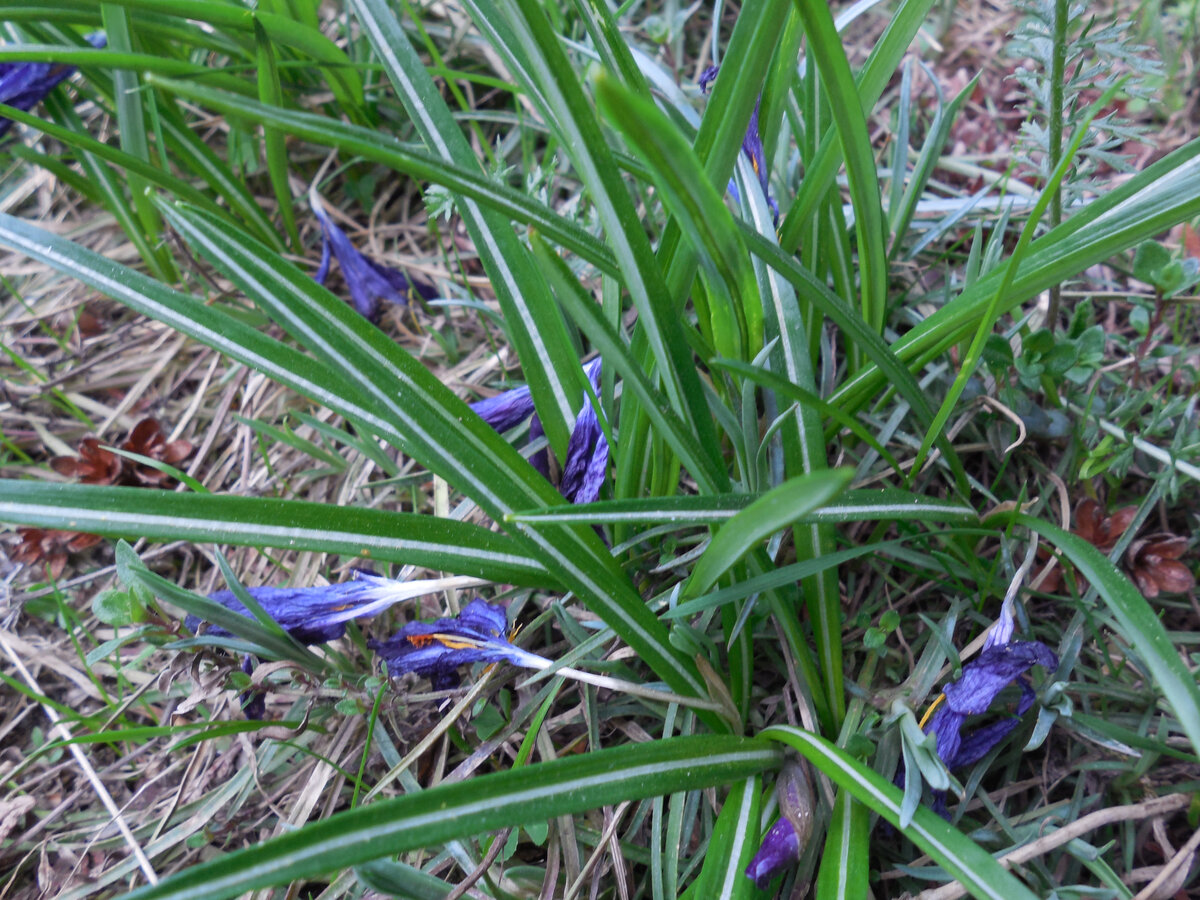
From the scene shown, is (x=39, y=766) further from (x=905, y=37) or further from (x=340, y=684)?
(x=905, y=37)

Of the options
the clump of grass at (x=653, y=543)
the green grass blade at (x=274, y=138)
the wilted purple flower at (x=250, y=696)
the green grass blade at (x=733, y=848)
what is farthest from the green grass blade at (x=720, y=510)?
the green grass blade at (x=274, y=138)

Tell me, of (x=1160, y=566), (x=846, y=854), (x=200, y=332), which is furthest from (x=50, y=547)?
(x=1160, y=566)

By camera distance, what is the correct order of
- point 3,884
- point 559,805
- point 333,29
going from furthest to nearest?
point 333,29 → point 3,884 → point 559,805

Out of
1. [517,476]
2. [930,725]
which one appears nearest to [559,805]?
[517,476]

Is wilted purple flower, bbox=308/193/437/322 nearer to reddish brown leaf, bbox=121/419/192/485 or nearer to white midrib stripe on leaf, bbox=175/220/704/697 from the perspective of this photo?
reddish brown leaf, bbox=121/419/192/485

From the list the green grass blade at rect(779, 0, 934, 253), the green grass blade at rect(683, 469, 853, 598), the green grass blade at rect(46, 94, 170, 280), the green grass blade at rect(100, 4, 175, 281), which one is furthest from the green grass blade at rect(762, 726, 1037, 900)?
the green grass blade at rect(46, 94, 170, 280)

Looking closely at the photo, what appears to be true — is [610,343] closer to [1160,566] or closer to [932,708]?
[932,708]
